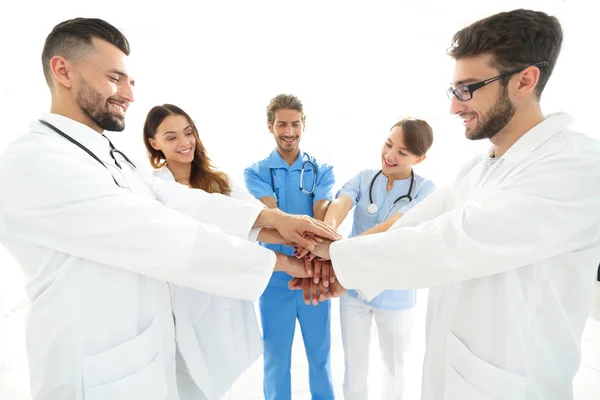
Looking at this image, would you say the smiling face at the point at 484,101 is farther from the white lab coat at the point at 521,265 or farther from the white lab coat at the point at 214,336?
the white lab coat at the point at 214,336

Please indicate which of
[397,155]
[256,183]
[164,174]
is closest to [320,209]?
[256,183]

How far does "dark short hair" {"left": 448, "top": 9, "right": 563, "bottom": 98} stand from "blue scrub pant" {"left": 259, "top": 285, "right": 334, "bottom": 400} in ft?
4.24

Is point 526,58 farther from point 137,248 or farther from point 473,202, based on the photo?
point 137,248

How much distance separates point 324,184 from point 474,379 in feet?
3.87

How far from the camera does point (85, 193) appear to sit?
89 centimetres

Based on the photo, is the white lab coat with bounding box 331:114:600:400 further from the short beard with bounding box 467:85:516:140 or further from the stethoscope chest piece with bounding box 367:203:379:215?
the stethoscope chest piece with bounding box 367:203:379:215

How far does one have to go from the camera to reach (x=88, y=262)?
3.05ft

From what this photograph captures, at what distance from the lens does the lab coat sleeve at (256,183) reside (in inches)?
74.4

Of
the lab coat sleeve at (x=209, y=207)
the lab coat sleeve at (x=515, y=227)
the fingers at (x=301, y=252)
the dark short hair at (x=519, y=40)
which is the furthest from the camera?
the fingers at (x=301, y=252)

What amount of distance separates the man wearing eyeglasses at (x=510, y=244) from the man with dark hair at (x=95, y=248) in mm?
494

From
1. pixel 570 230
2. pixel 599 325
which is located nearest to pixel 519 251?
pixel 570 230

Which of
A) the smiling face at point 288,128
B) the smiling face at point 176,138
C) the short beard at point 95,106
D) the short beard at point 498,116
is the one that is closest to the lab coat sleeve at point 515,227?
the short beard at point 498,116

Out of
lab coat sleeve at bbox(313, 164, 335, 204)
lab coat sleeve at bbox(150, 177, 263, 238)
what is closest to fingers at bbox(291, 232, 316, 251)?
lab coat sleeve at bbox(150, 177, 263, 238)

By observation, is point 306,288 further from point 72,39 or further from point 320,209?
point 72,39
